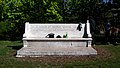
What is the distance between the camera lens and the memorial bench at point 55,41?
12.0 m

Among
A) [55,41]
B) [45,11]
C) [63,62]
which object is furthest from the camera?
[45,11]

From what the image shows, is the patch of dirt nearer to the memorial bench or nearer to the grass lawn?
the grass lawn

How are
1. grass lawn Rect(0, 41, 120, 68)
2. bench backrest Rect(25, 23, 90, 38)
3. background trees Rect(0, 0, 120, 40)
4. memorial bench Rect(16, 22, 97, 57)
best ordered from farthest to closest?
1. background trees Rect(0, 0, 120, 40)
2. bench backrest Rect(25, 23, 90, 38)
3. memorial bench Rect(16, 22, 97, 57)
4. grass lawn Rect(0, 41, 120, 68)

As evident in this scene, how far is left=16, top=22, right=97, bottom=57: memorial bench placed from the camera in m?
12.0

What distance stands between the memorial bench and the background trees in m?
5.81

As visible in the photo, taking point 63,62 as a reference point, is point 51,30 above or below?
above

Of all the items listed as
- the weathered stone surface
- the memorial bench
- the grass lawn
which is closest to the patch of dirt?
the grass lawn

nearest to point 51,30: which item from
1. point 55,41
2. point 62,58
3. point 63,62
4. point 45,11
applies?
point 55,41

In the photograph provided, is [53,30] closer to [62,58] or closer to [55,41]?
[55,41]

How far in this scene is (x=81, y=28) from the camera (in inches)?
638

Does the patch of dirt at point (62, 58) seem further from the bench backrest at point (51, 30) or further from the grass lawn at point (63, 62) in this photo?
the bench backrest at point (51, 30)

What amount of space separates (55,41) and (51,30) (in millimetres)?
2072

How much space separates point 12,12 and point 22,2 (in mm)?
1292

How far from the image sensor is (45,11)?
22.8m
